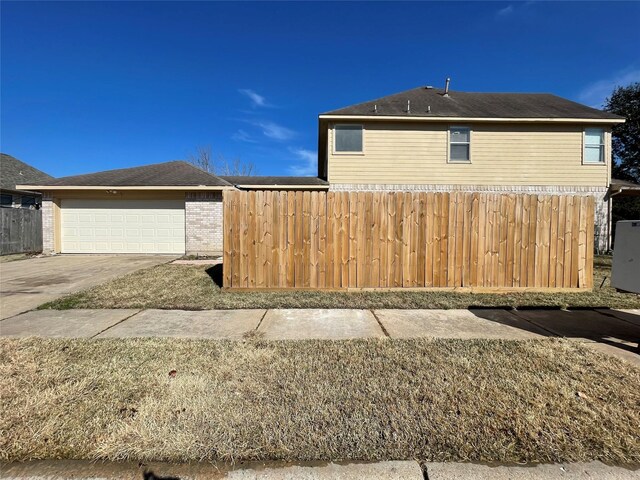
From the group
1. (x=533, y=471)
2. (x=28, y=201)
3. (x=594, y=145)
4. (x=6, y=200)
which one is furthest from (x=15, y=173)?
(x=594, y=145)

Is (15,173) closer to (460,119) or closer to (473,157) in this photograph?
(460,119)

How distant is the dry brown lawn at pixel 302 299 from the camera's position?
18.6 ft

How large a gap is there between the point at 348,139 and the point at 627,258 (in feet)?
34.0

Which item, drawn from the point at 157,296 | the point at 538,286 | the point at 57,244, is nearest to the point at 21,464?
the point at 157,296

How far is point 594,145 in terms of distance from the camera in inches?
521

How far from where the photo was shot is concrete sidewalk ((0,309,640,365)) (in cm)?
422

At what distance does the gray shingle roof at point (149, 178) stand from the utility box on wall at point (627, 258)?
1179cm

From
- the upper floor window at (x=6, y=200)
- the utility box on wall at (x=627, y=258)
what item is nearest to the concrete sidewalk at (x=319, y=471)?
the utility box on wall at (x=627, y=258)

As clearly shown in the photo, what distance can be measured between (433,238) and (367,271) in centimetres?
149

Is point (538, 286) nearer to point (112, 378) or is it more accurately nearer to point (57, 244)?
point (112, 378)

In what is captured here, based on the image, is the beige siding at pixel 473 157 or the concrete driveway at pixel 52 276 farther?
the beige siding at pixel 473 157

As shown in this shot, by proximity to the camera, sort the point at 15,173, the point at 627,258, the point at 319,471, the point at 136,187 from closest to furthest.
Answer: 1. the point at 319,471
2. the point at 627,258
3. the point at 136,187
4. the point at 15,173

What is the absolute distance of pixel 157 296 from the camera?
626cm

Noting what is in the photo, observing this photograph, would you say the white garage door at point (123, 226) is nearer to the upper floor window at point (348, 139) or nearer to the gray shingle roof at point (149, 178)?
the gray shingle roof at point (149, 178)
